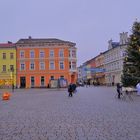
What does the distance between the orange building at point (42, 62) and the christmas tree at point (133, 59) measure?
51.5 meters

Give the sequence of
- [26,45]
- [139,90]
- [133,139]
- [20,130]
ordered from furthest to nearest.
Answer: [26,45]
[139,90]
[20,130]
[133,139]

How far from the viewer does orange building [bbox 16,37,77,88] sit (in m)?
97.1

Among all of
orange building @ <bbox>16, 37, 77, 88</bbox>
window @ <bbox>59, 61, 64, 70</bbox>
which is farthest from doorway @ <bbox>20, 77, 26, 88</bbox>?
window @ <bbox>59, 61, 64, 70</bbox>

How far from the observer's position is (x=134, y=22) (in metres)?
45.7

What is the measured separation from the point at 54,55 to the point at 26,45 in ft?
25.6

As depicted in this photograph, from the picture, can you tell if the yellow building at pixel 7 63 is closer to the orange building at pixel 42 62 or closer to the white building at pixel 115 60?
the orange building at pixel 42 62

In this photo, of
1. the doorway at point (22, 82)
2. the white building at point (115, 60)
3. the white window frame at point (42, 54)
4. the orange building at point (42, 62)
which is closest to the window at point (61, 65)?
the orange building at point (42, 62)

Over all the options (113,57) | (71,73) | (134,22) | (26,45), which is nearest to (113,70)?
(113,57)

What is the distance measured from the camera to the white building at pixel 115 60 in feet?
365

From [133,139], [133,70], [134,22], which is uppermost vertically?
[134,22]

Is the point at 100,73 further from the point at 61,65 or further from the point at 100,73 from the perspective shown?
the point at 61,65

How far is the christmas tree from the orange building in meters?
51.5

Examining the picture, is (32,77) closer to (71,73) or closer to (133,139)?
(71,73)

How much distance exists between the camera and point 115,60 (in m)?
118
